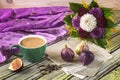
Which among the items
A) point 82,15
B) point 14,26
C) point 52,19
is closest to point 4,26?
point 14,26

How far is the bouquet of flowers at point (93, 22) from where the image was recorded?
93 cm

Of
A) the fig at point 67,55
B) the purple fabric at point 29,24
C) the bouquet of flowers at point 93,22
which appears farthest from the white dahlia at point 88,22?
the purple fabric at point 29,24

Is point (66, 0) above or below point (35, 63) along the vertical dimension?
above

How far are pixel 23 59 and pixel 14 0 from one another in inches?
31.2

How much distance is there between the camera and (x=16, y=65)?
95 centimetres

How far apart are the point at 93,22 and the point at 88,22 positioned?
0.06 ft

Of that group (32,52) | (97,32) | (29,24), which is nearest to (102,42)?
(97,32)

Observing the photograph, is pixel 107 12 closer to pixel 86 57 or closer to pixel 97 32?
pixel 97 32

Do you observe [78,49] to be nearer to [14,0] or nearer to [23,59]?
[23,59]

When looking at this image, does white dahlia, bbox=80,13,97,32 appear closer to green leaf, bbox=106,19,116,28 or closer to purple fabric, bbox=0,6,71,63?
green leaf, bbox=106,19,116,28

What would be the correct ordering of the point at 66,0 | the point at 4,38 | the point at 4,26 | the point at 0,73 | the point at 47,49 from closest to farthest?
the point at 0,73
the point at 47,49
the point at 4,38
the point at 4,26
the point at 66,0

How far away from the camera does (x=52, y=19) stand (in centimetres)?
133

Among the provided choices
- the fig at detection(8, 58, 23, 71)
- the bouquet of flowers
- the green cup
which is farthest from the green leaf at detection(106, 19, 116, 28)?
the fig at detection(8, 58, 23, 71)

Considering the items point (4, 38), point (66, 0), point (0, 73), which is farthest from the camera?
point (66, 0)
